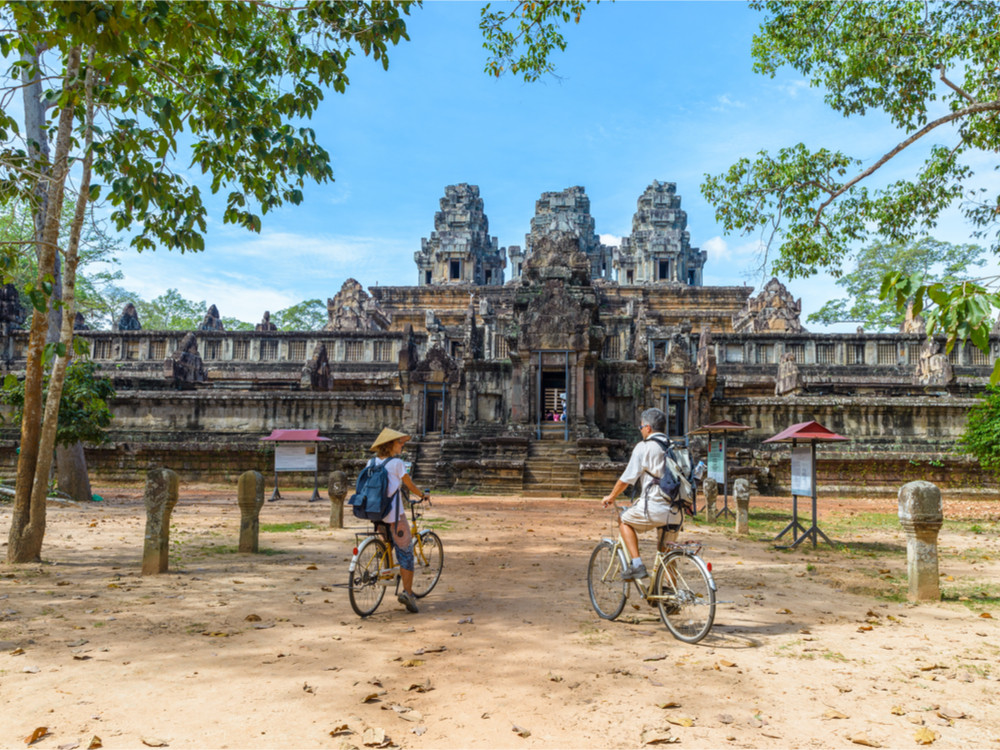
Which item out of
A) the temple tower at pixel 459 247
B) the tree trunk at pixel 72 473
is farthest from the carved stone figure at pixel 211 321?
the tree trunk at pixel 72 473

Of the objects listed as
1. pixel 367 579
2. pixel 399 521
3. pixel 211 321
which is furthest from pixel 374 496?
pixel 211 321

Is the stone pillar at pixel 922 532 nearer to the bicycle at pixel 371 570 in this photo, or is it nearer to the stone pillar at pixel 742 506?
the stone pillar at pixel 742 506

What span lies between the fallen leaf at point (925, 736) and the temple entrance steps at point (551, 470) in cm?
1408

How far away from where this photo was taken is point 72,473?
14320 millimetres

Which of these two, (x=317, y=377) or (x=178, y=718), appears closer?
(x=178, y=718)

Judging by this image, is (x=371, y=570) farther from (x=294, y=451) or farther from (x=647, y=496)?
(x=294, y=451)

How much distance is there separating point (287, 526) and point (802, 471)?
8.39 meters

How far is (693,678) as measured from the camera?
4270 millimetres

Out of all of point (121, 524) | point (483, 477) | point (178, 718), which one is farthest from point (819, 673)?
point (483, 477)

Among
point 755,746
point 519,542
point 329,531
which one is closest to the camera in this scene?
point 755,746

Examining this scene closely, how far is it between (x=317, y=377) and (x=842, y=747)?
22.4 meters

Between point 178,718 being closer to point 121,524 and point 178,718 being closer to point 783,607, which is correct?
point 783,607

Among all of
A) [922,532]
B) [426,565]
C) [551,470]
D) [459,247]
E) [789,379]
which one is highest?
[459,247]

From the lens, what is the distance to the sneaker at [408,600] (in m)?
5.80
